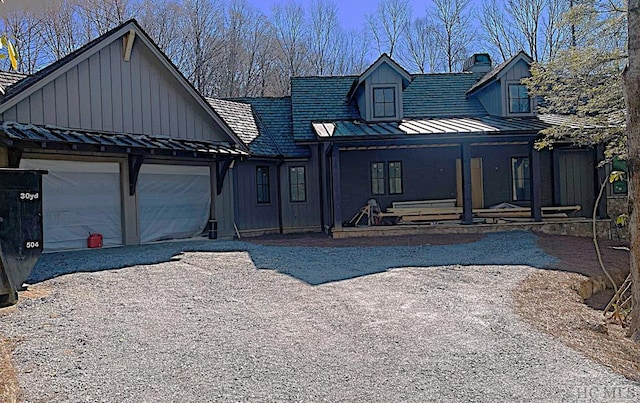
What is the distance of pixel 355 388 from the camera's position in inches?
164

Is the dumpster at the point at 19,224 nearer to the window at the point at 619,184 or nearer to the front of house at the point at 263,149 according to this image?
the front of house at the point at 263,149

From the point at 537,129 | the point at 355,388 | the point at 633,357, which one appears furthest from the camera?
the point at 537,129

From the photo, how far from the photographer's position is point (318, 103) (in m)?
19.1

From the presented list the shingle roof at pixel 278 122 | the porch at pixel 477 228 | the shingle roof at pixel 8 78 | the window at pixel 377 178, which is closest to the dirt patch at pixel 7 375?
the shingle roof at pixel 8 78

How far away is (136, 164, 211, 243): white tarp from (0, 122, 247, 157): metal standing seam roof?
2.64 ft

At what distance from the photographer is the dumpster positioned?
688cm

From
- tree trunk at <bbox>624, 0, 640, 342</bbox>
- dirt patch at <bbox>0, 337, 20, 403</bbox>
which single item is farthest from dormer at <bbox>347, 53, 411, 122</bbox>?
dirt patch at <bbox>0, 337, 20, 403</bbox>

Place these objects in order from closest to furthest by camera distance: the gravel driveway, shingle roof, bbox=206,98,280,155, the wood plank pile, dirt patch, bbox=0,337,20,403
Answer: dirt patch, bbox=0,337,20,403 < the gravel driveway < the wood plank pile < shingle roof, bbox=206,98,280,155

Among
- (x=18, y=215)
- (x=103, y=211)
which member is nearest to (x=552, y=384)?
(x=18, y=215)

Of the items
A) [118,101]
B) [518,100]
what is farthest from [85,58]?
[518,100]

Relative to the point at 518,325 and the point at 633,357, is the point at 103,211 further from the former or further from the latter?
the point at 633,357

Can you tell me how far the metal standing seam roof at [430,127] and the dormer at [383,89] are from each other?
0.48 meters

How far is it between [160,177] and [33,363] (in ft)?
31.1

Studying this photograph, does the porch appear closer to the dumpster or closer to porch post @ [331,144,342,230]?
porch post @ [331,144,342,230]
